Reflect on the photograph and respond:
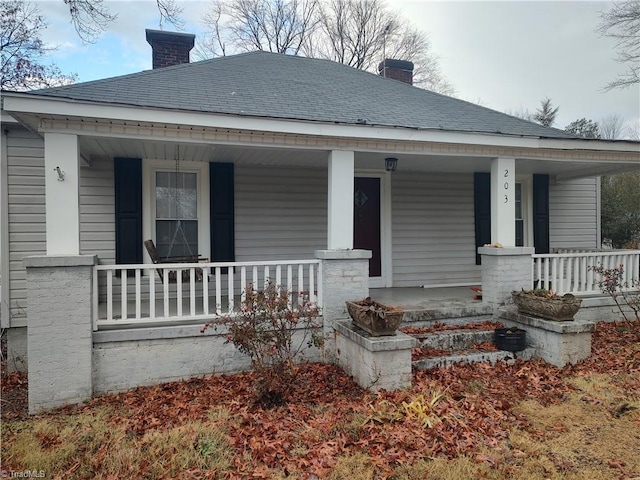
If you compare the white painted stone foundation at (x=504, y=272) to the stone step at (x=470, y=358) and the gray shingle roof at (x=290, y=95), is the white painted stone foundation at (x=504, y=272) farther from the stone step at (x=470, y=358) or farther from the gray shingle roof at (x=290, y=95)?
the gray shingle roof at (x=290, y=95)

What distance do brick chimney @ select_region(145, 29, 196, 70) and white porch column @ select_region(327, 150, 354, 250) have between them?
187 inches

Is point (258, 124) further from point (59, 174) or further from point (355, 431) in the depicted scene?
point (355, 431)

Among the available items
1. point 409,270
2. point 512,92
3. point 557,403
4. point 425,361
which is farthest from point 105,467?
point 512,92

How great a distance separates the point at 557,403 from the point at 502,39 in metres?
12.0

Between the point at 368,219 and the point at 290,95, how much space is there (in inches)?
108

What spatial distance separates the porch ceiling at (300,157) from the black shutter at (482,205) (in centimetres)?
34

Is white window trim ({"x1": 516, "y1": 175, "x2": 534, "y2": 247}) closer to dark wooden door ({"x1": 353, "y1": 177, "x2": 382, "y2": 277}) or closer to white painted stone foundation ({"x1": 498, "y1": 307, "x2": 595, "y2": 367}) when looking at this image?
dark wooden door ({"x1": 353, "y1": 177, "x2": 382, "y2": 277})

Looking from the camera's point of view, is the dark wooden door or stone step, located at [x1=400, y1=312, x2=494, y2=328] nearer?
stone step, located at [x1=400, y1=312, x2=494, y2=328]

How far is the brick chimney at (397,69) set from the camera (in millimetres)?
9820

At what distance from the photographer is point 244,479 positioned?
2744 millimetres

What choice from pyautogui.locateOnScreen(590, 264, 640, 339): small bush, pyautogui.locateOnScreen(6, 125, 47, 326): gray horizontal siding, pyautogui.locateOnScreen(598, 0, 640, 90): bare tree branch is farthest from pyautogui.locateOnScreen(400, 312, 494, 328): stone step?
pyautogui.locateOnScreen(598, 0, 640, 90): bare tree branch

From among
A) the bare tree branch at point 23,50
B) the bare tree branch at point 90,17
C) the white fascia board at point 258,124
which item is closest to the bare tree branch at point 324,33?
the bare tree branch at point 23,50

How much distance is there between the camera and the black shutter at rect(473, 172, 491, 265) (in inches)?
311

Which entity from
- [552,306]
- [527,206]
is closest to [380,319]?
[552,306]
